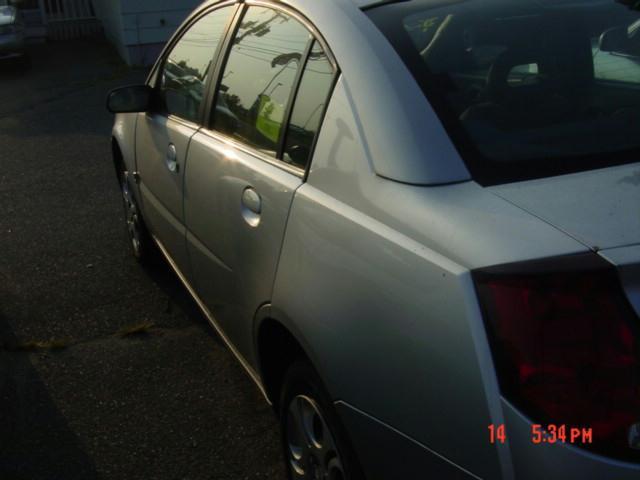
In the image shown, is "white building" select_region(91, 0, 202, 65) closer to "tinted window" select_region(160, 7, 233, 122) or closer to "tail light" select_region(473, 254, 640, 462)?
"tinted window" select_region(160, 7, 233, 122)

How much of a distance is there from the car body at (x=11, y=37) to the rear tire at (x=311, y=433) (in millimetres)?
13303

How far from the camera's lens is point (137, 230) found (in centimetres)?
543

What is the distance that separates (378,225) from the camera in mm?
2260

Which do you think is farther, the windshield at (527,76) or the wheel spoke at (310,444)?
the wheel spoke at (310,444)

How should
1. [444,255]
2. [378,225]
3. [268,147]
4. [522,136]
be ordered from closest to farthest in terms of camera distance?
[444,255] → [378,225] → [522,136] → [268,147]

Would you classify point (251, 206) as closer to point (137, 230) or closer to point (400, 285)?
point (400, 285)

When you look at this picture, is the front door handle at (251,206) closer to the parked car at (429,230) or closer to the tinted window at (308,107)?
the parked car at (429,230)

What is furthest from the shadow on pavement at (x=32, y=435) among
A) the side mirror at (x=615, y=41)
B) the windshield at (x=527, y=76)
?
the side mirror at (x=615, y=41)

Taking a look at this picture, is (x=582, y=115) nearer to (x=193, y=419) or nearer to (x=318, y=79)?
(x=318, y=79)

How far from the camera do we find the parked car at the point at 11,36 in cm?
1474

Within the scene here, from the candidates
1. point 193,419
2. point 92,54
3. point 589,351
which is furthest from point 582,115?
point 92,54

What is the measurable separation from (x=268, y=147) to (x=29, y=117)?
9317 millimetres

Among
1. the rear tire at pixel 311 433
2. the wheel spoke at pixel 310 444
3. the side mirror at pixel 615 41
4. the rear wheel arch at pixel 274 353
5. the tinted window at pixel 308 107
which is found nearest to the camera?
the rear tire at pixel 311 433
